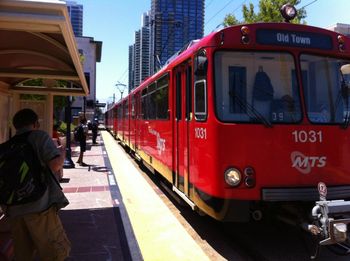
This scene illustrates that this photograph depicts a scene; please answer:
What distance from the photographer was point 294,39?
5848 millimetres

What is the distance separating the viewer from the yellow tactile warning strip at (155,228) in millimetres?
5855

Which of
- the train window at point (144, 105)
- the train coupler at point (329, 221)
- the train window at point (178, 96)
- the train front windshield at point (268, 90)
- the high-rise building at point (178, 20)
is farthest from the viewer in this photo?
the high-rise building at point (178, 20)

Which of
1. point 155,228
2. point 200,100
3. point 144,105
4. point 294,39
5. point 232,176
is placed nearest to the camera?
point 232,176

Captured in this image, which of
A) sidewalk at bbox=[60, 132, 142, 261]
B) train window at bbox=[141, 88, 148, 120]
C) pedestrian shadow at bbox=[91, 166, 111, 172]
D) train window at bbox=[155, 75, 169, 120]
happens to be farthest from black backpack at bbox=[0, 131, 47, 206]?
pedestrian shadow at bbox=[91, 166, 111, 172]

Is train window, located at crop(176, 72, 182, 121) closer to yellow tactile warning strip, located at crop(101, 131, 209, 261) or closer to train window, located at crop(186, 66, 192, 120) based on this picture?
train window, located at crop(186, 66, 192, 120)

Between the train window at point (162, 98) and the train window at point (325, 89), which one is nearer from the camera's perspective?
the train window at point (325, 89)

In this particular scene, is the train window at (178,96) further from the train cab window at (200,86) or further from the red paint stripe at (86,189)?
the red paint stripe at (86,189)

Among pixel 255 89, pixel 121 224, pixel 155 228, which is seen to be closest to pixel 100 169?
pixel 121 224

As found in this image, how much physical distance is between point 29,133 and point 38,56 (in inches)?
135

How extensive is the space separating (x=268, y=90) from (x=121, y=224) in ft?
10.6

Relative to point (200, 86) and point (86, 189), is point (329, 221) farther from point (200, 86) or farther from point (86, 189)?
point (86, 189)

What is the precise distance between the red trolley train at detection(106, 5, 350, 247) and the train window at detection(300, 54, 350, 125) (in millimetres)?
14

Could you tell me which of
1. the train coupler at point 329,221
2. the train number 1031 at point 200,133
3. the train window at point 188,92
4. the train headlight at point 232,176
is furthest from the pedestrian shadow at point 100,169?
the train coupler at point 329,221

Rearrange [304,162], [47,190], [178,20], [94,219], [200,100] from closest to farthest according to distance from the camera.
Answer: [47,190] → [304,162] → [200,100] → [94,219] → [178,20]
